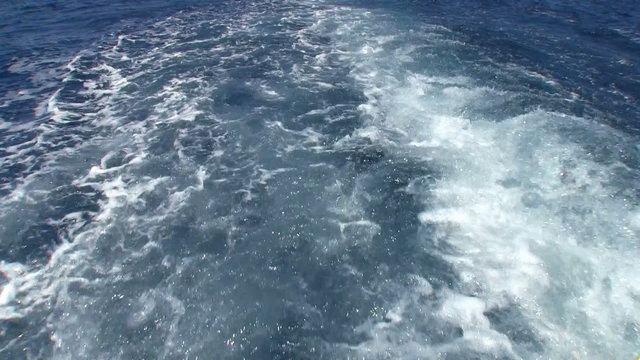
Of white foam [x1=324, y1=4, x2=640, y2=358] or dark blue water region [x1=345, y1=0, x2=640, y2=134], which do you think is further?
dark blue water region [x1=345, y1=0, x2=640, y2=134]

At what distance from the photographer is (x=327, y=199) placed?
12.0 meters

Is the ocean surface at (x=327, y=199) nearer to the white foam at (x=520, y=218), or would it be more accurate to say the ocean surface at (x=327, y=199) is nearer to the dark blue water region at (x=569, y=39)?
the white foam at (x=520, y=218)

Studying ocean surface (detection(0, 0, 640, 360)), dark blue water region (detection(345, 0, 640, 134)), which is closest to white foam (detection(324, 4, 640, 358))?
ocean surface (detection(0, 0, 640, 360))

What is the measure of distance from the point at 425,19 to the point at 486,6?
5.49 metres

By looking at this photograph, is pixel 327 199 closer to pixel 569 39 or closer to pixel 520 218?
pixel 520 218

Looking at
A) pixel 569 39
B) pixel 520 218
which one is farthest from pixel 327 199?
pixel 569 39

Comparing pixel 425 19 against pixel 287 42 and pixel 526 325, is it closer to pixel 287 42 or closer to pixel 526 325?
pixel 287 42

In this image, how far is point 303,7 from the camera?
27.1 metres

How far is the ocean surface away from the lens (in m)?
8.85

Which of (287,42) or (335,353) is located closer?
(335,353)

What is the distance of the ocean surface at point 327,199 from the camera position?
8.85 meters

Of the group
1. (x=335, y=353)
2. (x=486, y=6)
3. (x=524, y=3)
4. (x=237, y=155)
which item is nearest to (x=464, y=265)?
(x=335, y=353)

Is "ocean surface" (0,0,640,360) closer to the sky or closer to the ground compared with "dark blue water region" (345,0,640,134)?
closer to the ground

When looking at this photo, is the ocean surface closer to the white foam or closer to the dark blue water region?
the white foam
